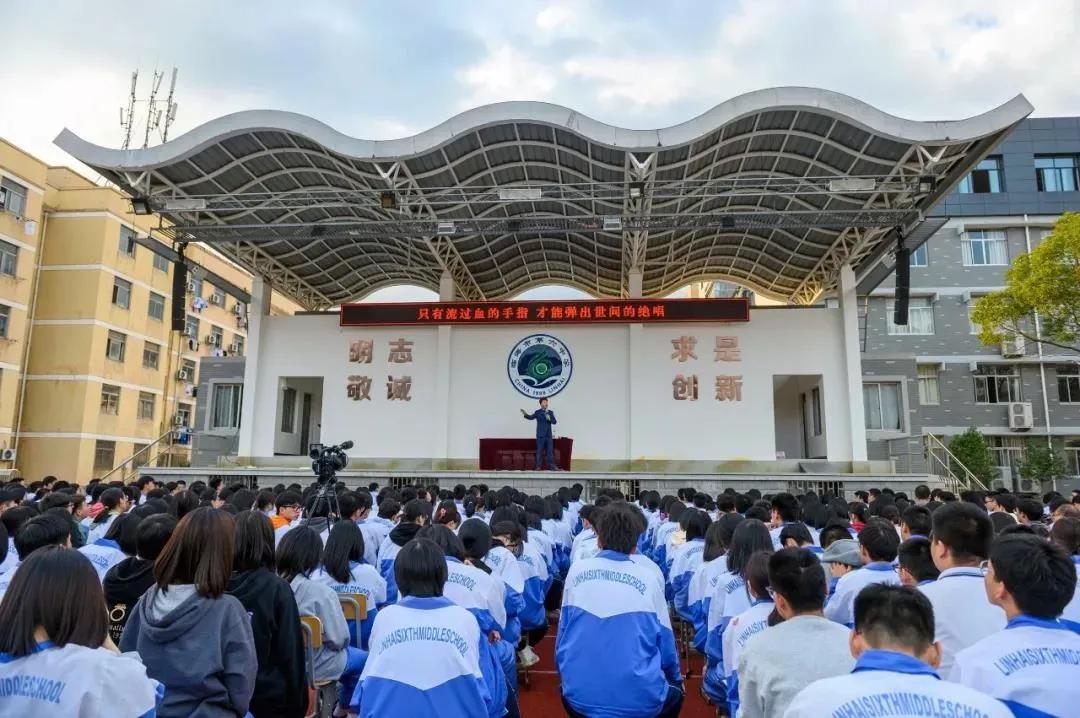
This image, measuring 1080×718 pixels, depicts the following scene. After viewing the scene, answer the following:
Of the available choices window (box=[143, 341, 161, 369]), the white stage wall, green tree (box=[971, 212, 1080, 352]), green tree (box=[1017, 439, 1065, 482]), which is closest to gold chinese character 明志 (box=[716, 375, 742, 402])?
the white stage wall

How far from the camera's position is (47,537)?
10.5ft

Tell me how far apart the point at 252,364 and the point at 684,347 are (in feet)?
29.7

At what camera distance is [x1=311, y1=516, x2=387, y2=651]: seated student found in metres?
3.22

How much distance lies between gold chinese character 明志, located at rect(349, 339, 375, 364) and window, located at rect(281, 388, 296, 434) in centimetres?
214

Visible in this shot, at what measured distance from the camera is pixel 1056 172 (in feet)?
70.4

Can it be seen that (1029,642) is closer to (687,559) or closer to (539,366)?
(687,559)

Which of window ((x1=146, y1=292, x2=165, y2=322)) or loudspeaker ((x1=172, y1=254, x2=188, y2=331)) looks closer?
loudspeaker ((x1=172, y1=254, x2=188, y2=331))

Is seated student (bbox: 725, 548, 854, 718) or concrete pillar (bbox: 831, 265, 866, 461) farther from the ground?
concrete pillar (bbox: 831, 265, 866, 461)

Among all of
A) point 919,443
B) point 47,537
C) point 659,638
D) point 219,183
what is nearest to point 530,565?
point 659,638

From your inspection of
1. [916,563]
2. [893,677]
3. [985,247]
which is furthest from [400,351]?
[985,247]

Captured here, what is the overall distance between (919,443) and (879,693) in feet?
53.3

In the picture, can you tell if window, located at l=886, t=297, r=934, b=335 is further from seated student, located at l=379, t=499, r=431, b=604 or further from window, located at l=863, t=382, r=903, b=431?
seated student, located at l=379, t=499, r=431, b=604

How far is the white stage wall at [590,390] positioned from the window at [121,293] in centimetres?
1088

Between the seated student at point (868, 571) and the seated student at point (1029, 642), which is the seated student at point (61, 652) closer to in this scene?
the seated student at point (1029, 642)
